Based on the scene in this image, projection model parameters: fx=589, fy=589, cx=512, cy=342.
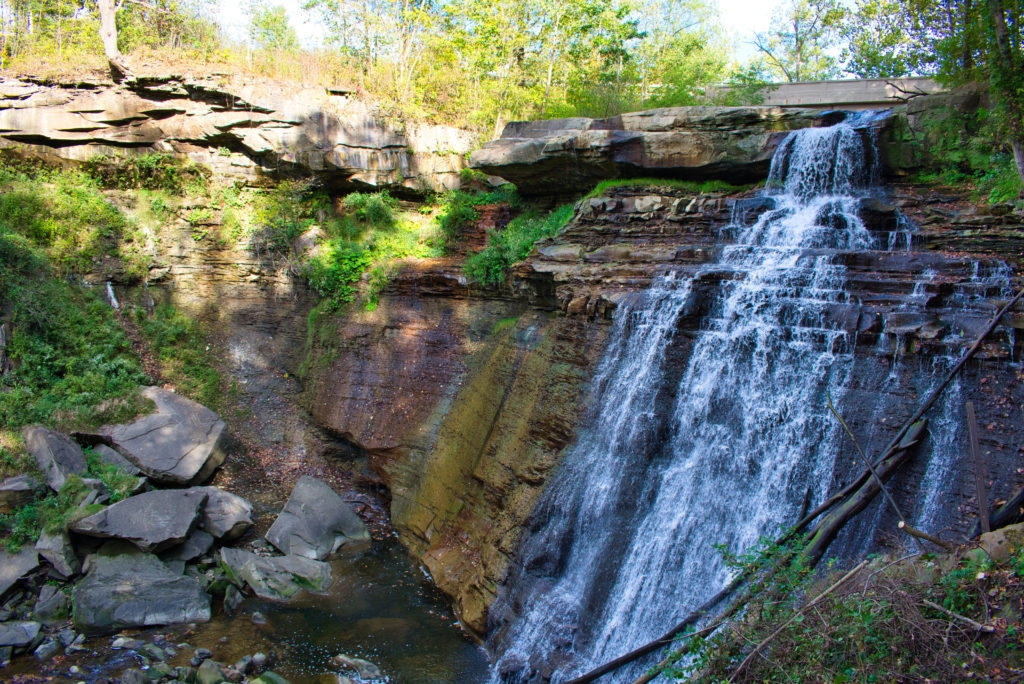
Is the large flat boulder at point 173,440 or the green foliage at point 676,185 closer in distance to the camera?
the large flat boulder at point 173,440

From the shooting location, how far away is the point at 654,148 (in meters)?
12.6

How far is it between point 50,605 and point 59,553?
747 mm

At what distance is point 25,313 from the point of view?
37.9ft

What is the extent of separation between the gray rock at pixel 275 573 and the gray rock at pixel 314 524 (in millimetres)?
372

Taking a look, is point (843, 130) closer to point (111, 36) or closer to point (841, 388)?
point (841, 388)

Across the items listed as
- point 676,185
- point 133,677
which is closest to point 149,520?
point 133,677

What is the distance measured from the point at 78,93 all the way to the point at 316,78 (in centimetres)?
581

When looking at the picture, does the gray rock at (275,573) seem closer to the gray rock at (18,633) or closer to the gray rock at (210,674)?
the gray rock at (210,674)

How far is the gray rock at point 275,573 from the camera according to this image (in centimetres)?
922

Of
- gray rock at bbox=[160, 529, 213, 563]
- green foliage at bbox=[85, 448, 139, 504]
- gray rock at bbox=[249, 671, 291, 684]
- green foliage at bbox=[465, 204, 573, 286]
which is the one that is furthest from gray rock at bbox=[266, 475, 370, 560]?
green foliage at bbox=[465, 204, 573, 286]

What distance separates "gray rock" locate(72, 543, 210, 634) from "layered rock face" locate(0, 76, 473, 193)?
10277 mm


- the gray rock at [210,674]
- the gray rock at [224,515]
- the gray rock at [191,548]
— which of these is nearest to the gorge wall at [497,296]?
the gray rock at [224,515]

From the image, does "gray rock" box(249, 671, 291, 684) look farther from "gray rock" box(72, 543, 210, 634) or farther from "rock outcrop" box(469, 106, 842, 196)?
"rock outcrop" box(469, 106, 842, 196)

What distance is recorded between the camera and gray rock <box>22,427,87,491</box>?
9.36 metres
